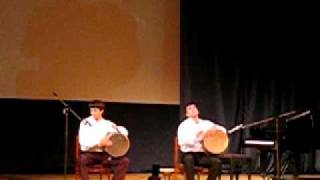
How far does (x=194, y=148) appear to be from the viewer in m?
8.42

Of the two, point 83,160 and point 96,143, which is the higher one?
point 96,143

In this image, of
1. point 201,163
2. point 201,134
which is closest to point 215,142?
point 201,134

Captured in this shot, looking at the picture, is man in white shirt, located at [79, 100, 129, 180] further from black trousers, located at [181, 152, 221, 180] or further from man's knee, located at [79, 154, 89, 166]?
black trousers, located at [181, 152, 221, 180]

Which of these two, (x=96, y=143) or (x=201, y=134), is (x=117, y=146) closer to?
(x=96, y=143)

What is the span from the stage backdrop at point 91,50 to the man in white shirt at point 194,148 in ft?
6.63

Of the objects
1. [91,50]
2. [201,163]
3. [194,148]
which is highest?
[91,50]

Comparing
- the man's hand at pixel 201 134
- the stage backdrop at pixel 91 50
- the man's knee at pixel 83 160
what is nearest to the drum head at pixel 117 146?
the man's knee at pixel 83 160

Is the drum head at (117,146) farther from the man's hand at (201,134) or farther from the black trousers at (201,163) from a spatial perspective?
the man's hand at (201,134)

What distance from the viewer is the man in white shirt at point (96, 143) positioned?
803 centimetres

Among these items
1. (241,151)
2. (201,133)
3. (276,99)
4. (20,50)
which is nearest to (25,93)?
(20,50)

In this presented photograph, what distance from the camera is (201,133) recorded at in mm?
8367

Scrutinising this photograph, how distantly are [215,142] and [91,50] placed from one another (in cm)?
276

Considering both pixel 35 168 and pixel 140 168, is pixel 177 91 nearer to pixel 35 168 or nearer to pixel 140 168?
pixel 140 168

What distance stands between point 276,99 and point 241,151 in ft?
4.49
